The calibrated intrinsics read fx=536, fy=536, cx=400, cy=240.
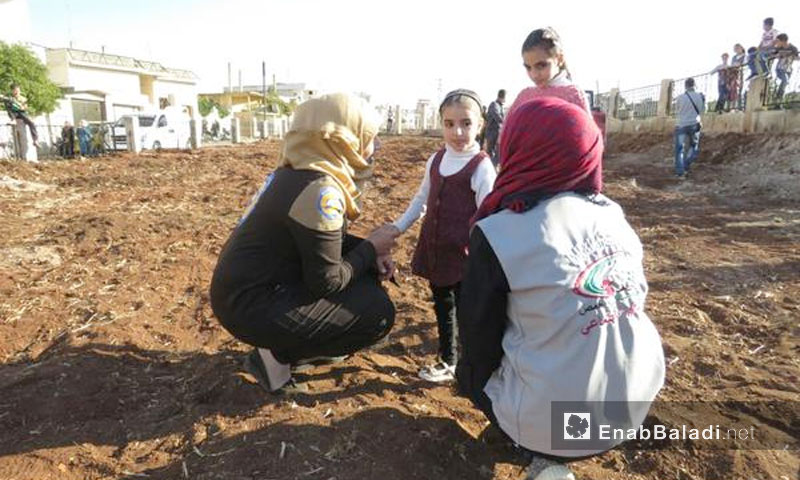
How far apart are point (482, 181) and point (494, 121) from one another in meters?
7.72

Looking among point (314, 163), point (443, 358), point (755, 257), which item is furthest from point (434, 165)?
point (755, 257)

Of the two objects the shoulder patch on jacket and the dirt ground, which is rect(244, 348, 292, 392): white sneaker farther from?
the shoulder patch on jacket

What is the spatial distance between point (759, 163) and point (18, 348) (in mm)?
11877

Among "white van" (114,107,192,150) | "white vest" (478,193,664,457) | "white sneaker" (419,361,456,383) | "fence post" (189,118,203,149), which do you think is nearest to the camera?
"white vest" (478,193,664,457)

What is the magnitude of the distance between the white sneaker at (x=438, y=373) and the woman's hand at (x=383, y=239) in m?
0.65

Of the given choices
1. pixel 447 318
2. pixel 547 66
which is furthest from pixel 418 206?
pixel 547 66

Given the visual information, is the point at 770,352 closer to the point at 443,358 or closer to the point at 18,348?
the point at 443,358

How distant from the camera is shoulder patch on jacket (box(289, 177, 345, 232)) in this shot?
2.14m

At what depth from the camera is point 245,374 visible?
269 centimetres

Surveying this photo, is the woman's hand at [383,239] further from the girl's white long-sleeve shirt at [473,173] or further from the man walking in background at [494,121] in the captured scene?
the man walking in background at [494,121]

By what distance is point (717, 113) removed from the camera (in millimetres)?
13820

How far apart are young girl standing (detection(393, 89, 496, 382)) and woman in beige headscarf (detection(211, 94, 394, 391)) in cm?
34

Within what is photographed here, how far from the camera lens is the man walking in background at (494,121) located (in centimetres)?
987

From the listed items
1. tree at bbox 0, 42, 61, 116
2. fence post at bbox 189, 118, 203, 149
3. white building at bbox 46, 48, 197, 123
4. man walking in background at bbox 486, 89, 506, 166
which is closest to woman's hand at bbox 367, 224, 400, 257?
man walking in background at bbox 486, 89, 506, 166
